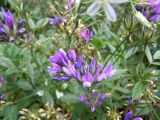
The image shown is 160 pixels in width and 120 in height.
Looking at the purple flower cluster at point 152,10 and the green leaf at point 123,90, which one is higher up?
the purple flower cluster at point 152,10

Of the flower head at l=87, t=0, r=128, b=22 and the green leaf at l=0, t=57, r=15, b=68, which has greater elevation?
the flower head at l=87, t=0, r=128, b=22

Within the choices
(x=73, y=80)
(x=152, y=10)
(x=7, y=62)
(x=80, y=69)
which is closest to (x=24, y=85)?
(x=7, y=62)

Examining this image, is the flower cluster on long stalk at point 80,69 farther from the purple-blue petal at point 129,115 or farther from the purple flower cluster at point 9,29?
the purple flower cluster at point 9,29

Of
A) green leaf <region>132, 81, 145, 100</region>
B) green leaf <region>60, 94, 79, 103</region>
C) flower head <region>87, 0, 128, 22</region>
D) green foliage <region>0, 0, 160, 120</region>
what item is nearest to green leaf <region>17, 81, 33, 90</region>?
green foliage <region>0, 0, 160, 120</region>

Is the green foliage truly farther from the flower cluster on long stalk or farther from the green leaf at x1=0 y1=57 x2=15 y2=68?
the flower cluster on long stalk

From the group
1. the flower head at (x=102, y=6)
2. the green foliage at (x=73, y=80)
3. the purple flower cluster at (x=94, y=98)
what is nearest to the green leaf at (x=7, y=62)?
the green foliage at (x=73, y=80)

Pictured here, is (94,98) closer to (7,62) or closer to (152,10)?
(152,10)

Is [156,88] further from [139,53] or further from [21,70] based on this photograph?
[21,70]
